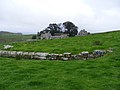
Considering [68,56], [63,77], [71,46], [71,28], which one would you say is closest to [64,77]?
[63,77]

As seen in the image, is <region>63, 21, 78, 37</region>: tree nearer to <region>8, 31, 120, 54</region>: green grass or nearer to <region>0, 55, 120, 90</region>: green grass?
<region>8, 31, 120, 54</region>: green grass

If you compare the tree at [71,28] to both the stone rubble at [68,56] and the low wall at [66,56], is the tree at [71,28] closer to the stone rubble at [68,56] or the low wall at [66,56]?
the low wall at [66,56]

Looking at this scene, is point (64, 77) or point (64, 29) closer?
point (64, 77)

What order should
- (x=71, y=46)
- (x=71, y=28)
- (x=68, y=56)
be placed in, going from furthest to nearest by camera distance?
(x=71, y=28) → (x=71, y=46) → (x=68, y=56)

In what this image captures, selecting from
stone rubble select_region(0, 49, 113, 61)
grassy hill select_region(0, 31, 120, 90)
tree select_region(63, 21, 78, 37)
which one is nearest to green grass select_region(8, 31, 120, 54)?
stone rubble select_region(0, 49, 113, 61)

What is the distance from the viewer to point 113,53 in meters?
28.0

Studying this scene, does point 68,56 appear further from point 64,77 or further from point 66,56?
point 64,77

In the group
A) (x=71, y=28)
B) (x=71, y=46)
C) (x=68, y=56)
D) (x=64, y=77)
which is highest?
(x=71, y=28)

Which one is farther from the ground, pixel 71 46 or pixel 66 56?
pixel 71 46

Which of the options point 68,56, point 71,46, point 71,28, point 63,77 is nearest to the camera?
point 63,77

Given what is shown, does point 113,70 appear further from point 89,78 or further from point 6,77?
point 6,77

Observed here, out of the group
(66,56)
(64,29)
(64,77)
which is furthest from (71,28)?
(64,77)

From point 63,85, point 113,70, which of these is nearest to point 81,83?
point 63,85

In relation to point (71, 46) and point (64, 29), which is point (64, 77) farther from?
point (64, 29)
